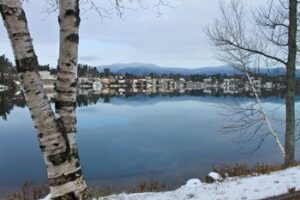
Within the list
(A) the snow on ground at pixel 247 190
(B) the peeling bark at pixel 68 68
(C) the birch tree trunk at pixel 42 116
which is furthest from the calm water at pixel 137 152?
(C) the birch tree trunk at pixel 42 116

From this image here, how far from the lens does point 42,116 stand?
446 centimetres

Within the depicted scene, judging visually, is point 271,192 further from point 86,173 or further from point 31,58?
point 86,173

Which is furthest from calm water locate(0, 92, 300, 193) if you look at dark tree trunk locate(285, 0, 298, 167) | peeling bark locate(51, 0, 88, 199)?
peeling bark locate(51, 0, 88, 199)

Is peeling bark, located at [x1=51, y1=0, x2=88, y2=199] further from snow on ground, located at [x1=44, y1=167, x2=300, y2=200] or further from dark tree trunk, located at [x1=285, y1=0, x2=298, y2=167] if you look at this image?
dark tree trunk, located at [x1=285, y1=0, x2=298, y2=167]

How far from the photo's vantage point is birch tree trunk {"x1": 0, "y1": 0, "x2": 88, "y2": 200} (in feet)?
14.2

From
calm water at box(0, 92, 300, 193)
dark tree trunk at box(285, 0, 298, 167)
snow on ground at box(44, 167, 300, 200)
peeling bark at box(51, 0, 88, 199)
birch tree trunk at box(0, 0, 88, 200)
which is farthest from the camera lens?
calm water at box(0, 92, 300, 193)

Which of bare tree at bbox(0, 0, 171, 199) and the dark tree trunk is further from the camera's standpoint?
the dark tree trunk

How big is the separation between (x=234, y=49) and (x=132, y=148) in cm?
1794

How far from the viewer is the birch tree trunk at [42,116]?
4328 millimetres

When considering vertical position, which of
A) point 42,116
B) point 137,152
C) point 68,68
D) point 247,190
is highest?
point 68,68

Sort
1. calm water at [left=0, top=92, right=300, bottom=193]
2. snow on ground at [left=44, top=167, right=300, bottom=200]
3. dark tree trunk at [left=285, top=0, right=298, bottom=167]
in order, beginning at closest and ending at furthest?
snow on ground at [left=44, top=167, right=300, bottom=200] → dark tree trunk at [left=285, top=0, right=298, bottom=167] → calm water at [left=0, top=92, right=300, bottom=193]

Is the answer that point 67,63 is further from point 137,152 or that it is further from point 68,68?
point 137,152

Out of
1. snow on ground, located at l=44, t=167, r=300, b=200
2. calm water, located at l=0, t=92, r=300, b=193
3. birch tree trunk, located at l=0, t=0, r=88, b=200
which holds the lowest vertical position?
calm water, located at l=0, t=92, r=300, b=193

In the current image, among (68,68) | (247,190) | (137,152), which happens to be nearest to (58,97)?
(68,68)
